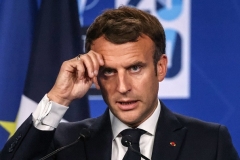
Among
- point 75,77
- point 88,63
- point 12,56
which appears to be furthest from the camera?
point 12,56

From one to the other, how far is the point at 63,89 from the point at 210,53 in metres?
1.17

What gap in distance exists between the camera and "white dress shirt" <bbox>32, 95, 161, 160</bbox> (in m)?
1.55

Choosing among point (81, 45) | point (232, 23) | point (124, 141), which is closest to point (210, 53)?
point (232, 23)

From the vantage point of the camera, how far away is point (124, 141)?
4.54ft

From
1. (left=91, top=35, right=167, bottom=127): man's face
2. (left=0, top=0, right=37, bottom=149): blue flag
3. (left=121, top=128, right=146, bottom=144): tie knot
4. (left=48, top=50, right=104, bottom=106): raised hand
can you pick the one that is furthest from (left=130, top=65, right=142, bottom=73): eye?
(left=0, top=0, right=37, bottom=149): blue flag

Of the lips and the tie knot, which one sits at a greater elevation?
the lips

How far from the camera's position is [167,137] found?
1.64 metres

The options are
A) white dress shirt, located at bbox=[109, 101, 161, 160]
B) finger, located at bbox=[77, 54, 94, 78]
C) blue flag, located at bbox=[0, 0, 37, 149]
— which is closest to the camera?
finger, located at bbox=[77, 54, 94, 78]

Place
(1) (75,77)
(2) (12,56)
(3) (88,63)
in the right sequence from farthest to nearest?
1. (2) (12,56)
2. (1) (75,77)
3. (3) (88,63)

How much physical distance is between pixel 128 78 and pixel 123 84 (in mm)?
42

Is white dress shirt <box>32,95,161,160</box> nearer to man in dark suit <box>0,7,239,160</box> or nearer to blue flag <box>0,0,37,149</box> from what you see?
man in dark suit <box>0,7,239,160</box>

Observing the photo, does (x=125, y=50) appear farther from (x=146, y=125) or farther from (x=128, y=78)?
(x=146, y=125)

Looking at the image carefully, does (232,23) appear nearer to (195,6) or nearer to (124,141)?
(195,6)

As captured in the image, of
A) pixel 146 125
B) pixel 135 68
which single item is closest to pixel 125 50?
pixel 135 68
